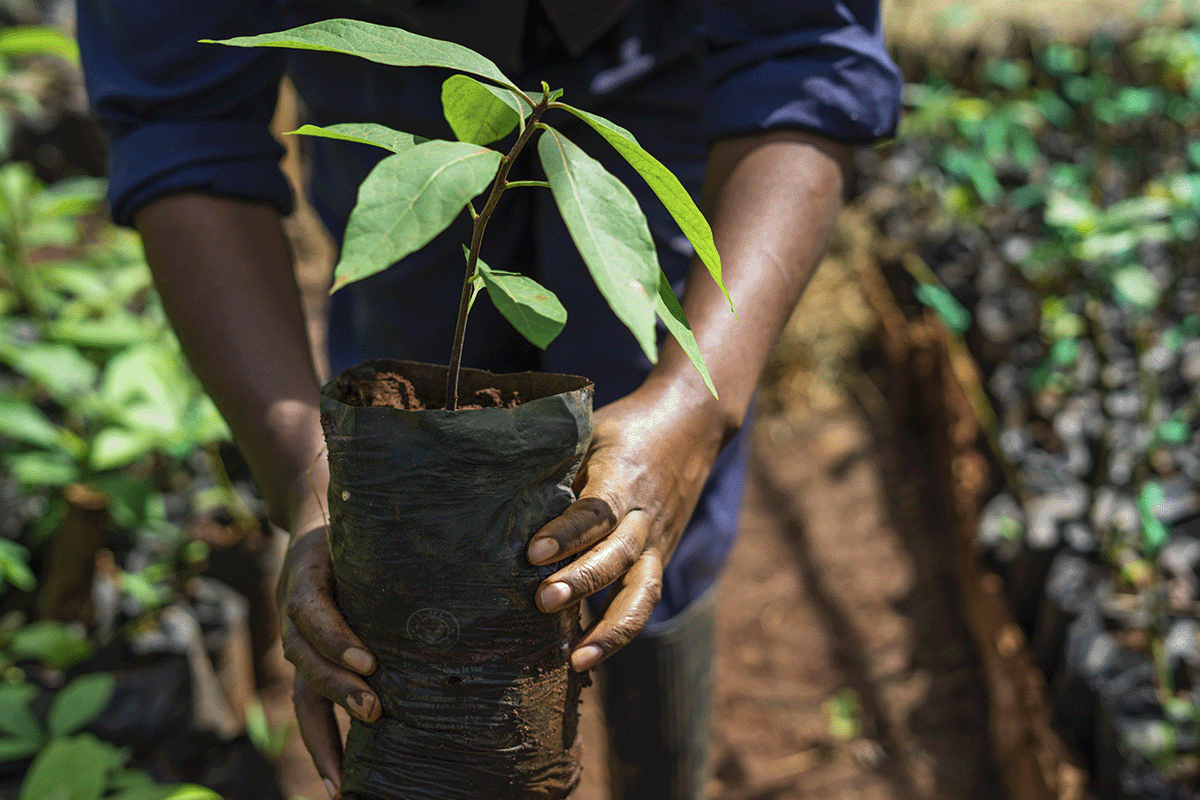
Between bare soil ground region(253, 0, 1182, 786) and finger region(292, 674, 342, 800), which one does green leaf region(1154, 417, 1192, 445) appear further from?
finger region(292, 674, 342, 800)

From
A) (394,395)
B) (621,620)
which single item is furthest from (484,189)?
(621,620)

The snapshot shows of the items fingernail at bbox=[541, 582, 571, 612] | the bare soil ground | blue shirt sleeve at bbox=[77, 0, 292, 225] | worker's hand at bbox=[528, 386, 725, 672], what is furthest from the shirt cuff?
the bare soil ground

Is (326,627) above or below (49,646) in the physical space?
above

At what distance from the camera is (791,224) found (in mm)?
1063

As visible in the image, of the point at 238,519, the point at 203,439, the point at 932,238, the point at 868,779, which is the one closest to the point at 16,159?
the point at 238,519

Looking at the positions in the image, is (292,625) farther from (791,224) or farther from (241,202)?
(791,224)

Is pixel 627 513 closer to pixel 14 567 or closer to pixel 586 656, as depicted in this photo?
pixel 586 656

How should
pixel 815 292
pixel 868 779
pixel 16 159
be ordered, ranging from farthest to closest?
pixel 815 292
pixel 16 159
pixel 868 779

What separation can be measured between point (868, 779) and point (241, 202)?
1.88 meters

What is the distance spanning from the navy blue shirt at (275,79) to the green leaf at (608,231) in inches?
24.4

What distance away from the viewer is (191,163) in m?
1.10

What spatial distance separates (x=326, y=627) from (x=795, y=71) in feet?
2.67

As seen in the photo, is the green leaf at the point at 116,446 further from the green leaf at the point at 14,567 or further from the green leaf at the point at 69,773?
the green leaf at the point at 69,773

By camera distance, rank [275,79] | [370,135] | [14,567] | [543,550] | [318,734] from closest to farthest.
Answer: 1. [370,135]
2. [543,550]
3. [318,734]
4. [275,79]
5. [14,567]
